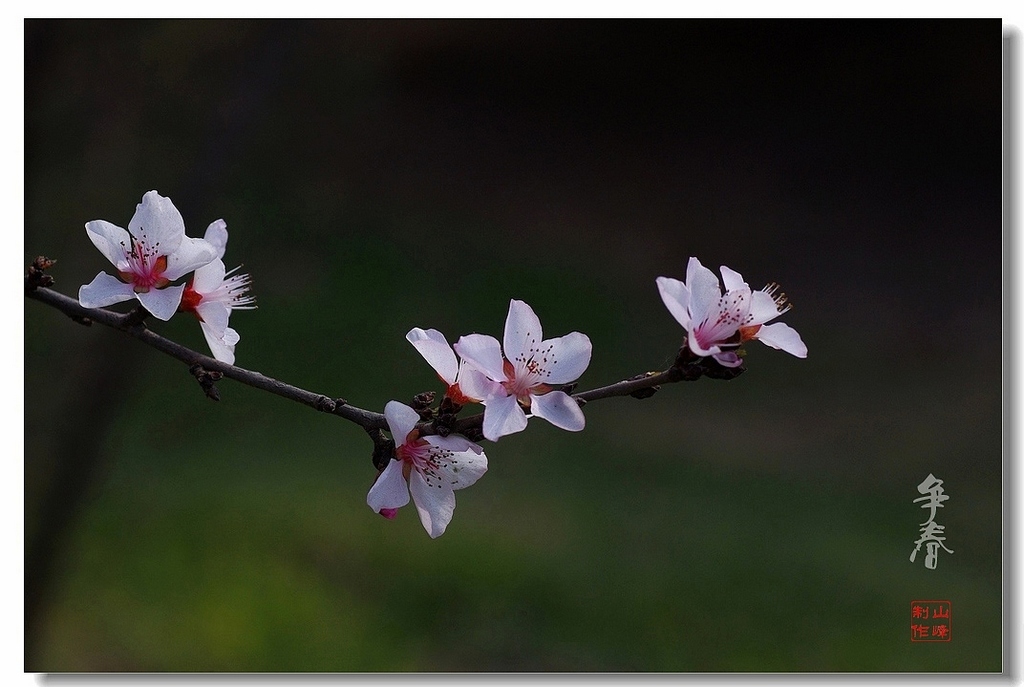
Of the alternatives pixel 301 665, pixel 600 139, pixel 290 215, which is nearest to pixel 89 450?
pixel 301 665

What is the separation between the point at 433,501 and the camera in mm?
809

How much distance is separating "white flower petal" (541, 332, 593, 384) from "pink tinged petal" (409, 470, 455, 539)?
0.14 m

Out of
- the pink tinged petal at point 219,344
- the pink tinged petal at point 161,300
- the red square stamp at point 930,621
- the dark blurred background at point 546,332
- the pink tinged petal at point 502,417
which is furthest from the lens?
the dark blurred background at point 546,332

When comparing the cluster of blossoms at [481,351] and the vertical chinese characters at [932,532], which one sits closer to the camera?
the cluster of blossoms at [481,351]

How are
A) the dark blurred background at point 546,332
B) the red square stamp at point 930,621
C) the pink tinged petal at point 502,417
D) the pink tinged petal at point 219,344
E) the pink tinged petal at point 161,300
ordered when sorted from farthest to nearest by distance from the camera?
the dark blurred background at point 546,332
the red square stamp at point 930,621
the pink tinged petal at point 219,344
the pink tinged petal at point 161,300
the pink tinged petal at point 502,417

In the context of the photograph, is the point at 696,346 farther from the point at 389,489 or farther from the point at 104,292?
the point at 104,292

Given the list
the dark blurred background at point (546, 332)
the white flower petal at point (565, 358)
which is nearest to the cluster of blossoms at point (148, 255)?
the white flower petal at point (565, 358)

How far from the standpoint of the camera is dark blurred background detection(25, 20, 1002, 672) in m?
2.19

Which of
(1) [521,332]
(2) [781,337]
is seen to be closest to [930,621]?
(2) [781,337]

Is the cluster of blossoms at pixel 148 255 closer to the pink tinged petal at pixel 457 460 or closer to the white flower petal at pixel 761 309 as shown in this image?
the pink tinged petal at pixel 457 460

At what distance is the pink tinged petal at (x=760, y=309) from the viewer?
0.74 metres

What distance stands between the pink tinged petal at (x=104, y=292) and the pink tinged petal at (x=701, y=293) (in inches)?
19.0

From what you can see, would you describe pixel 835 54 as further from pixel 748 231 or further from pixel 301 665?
pixel 301 665

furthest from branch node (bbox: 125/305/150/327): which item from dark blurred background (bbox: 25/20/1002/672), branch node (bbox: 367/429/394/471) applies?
dark blurred background (bbox: 25/20/1002/672)
